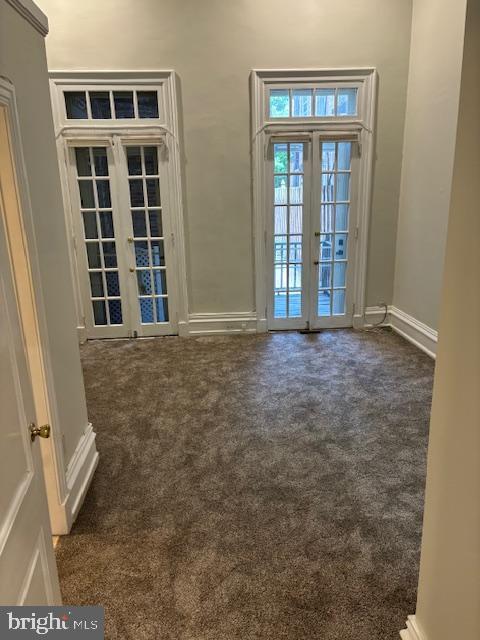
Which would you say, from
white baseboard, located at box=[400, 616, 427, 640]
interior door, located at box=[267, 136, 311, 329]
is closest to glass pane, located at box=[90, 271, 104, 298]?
interior door, located at box=[267, 136, 311, 329]

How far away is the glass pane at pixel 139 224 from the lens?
16.5 feet

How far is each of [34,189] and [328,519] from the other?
7.03 feet

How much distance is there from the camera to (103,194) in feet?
16.2

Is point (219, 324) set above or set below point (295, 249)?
below

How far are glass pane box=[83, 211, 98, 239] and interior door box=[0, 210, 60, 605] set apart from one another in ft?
13.0

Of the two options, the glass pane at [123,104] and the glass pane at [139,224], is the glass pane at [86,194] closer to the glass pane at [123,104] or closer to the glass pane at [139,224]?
the glass pane at [139,224]

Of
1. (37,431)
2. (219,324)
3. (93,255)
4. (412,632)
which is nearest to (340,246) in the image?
(219,324)

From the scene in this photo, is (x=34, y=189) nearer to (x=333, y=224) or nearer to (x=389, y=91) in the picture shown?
(x=333, y=224)

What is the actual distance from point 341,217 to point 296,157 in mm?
846

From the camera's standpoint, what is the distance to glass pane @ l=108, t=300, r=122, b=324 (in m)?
5.24

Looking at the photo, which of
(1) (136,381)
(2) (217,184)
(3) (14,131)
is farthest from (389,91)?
(3) (14,131)

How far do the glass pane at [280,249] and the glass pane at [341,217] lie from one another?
633mm

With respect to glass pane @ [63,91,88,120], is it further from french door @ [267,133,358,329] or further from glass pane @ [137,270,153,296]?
french door @ [267,133,358,329]

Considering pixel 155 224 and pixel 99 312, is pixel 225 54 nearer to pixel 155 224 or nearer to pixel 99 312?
pixel 155 224
